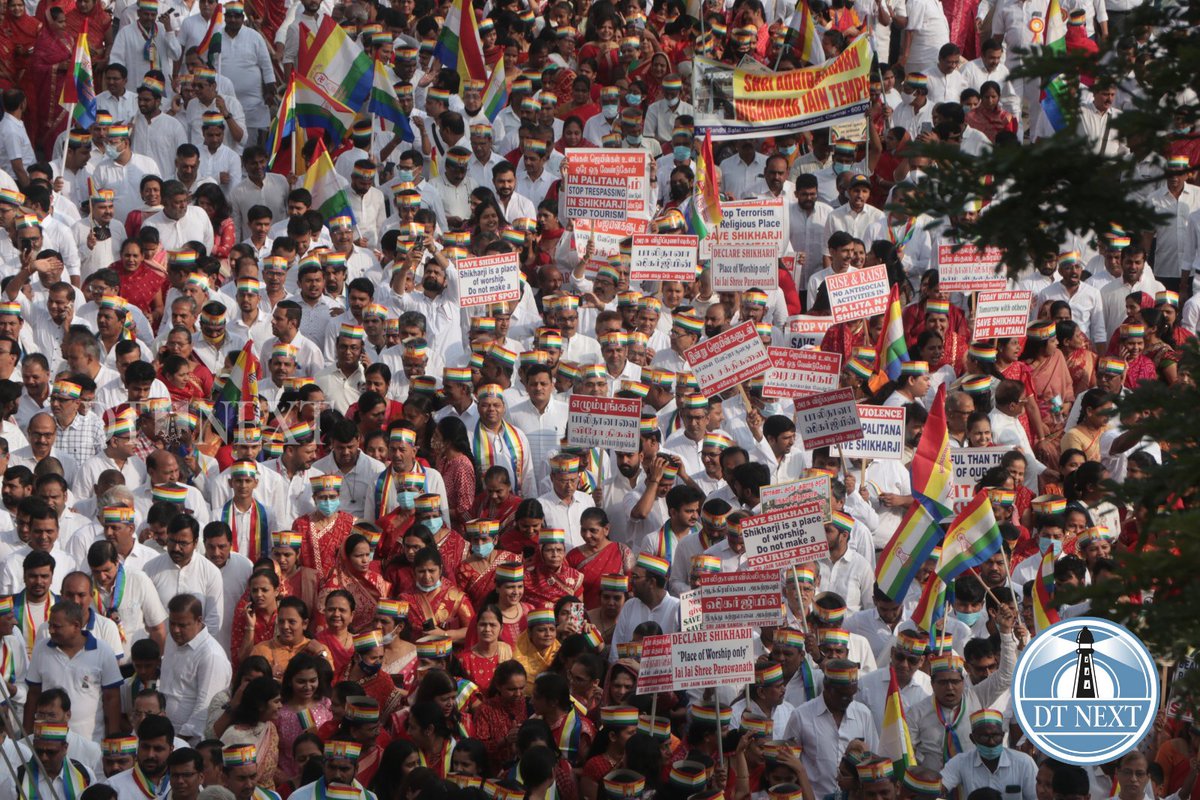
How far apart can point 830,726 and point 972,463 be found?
2.63 metres

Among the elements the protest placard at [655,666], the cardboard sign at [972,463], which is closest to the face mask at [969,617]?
the cardboard sign at [972,463]

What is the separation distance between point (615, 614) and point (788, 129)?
471 centimetres

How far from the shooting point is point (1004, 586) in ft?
41.0

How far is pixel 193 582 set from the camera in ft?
40.0

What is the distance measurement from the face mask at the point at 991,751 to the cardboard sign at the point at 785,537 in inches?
57.3

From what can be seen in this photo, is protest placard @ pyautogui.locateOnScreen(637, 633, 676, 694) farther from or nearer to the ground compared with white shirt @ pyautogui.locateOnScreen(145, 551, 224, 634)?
nearer to the ground

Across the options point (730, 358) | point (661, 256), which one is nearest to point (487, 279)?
point (661, 256)

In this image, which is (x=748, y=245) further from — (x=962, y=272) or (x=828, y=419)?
(x=828, y=419)

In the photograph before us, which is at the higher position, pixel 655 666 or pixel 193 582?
pixel 193 582

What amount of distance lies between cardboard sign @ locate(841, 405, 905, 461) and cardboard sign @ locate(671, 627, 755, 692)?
2.76m

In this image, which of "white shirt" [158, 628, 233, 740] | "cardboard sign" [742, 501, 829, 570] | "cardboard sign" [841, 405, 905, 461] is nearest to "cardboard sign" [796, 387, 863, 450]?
"cardboard sign" [841, 405, 905, 461]

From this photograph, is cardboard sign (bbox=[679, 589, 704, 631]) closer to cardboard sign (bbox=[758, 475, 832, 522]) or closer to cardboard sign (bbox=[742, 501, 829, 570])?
cardboard sign (bbox=[742, 501, 829, 570])

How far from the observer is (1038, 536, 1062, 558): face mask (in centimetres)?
1308

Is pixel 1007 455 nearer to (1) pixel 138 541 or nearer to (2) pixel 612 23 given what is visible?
(1) pixel 138 541
